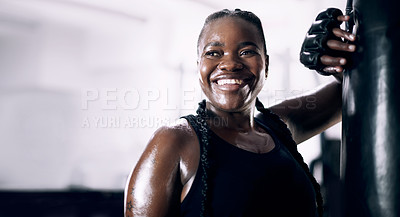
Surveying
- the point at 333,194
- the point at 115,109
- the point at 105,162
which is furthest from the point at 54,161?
the point at 333,194

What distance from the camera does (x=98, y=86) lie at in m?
3.07

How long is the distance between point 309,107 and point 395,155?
0.58 m

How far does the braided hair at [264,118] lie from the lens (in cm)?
80

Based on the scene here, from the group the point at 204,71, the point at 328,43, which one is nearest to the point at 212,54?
the point at 204,71

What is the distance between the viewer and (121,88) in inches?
122

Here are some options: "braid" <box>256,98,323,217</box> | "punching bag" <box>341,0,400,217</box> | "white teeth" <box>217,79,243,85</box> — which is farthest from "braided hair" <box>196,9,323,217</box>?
"punching bag" <box>341,0,400,217</box>

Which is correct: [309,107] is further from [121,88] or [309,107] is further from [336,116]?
[121,88]

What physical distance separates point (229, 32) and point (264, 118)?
36cm

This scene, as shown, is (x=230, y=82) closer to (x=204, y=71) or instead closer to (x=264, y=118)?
(x=204, y=71)

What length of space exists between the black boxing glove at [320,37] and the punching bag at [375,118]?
8cm

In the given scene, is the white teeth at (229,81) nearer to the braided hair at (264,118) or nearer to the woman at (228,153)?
the woman at (228,153)
